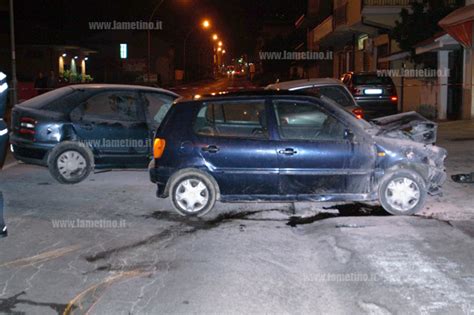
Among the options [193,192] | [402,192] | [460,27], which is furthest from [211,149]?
[460,27]

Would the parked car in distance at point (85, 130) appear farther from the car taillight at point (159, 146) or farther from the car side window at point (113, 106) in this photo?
the car taillight at point (159, 146)

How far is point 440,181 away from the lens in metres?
8.04

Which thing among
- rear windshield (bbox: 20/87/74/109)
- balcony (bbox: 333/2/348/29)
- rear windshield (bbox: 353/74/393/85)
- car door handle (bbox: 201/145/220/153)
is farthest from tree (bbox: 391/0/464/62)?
car door handle (bbox: 201/145/220/153)

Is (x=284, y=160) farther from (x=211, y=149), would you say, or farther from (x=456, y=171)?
(x=456, y=171)

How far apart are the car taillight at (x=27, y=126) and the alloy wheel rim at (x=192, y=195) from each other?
3.29m

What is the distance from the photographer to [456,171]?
10.9 meters

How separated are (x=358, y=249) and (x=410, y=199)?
1653 millimetres

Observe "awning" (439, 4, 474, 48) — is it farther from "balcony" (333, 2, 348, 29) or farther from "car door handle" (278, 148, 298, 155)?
"balcony" (333, 2, 348, 29)

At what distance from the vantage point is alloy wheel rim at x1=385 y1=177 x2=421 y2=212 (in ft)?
25.4

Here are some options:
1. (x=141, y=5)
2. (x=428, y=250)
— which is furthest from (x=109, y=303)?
(x=141, y=5)

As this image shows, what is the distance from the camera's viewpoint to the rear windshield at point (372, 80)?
68.7 ft

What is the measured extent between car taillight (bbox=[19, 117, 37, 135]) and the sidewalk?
6.01m

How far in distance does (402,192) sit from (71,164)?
5.13 meters

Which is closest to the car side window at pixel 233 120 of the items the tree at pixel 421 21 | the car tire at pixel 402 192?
the car tire at pixel 402 192
